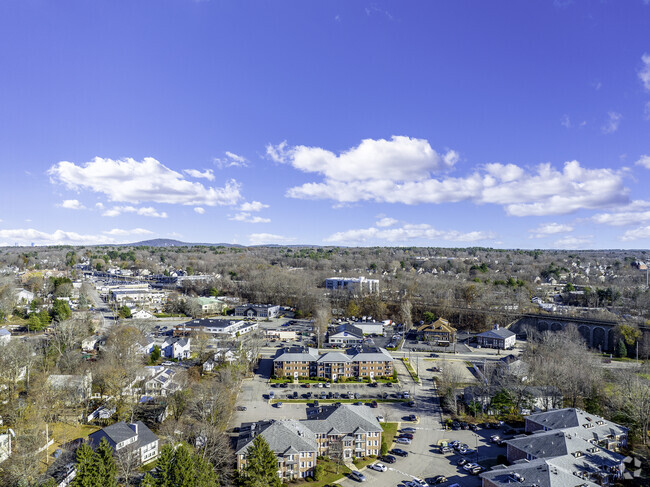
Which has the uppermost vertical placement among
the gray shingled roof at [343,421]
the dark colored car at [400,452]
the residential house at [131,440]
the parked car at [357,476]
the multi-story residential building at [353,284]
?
the multi-story residential building at [353,284]

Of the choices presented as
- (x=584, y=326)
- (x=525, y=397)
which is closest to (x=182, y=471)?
(x=525, y=397)

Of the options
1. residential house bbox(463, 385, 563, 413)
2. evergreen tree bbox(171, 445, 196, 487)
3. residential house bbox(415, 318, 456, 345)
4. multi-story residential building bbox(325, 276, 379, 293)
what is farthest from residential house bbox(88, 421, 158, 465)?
multi-story residential building bbox(325, 276, 379, 293)

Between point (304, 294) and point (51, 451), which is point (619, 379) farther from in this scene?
point (304, 294)

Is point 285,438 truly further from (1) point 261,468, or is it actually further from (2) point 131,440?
(2) point 131,440

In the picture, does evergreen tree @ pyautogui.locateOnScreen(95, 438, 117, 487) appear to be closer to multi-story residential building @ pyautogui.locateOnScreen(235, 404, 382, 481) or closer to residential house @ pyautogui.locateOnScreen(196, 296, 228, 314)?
multi-story residential building @ pyautogui.locateOnScreen(235, 404, 382, 481)

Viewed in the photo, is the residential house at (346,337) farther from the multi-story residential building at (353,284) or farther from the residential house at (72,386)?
the residential house at (72,386)

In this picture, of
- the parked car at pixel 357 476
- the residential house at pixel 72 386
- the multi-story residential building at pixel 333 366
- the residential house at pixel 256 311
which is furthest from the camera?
the residential house at pixel 256 311

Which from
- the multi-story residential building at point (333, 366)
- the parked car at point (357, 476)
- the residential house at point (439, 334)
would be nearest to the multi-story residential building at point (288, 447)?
the parked car at point (357, 476)
